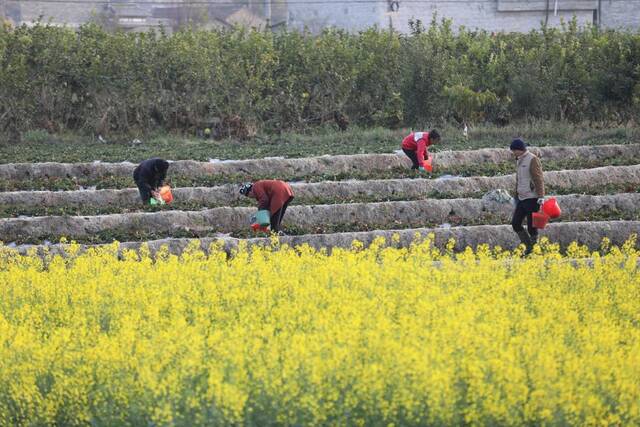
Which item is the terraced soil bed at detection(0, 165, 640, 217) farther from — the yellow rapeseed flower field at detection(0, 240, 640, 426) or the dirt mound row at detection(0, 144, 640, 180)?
the yellow rapeseed flower field at detection(0, 240, 640, 426)

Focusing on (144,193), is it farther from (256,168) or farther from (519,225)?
(519,225)

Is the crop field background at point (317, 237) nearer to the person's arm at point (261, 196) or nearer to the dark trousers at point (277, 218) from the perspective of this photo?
the dark trousers at point (277, 218)

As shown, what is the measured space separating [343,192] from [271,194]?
4641 mm

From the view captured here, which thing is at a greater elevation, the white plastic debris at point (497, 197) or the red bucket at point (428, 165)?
the red bucket at point (428, 165)

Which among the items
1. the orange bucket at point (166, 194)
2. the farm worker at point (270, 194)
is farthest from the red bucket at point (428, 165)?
the farm worker at point (270, 194)

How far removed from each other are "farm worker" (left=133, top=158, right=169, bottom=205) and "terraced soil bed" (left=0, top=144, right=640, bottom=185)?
2.66 m

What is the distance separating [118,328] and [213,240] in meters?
6.40

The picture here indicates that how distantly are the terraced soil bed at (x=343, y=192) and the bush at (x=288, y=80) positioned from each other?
7.19 metres

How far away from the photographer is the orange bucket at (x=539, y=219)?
16.1m

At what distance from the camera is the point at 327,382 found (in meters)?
9.02

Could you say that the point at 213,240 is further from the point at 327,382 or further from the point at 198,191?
the point at 327,382

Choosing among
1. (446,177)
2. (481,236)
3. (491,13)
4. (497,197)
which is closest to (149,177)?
(481,236)

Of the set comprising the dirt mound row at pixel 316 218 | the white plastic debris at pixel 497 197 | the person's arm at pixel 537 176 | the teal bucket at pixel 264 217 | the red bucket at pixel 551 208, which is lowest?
the dirt mound row at pixel 316 218

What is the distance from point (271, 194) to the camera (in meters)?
17.3
